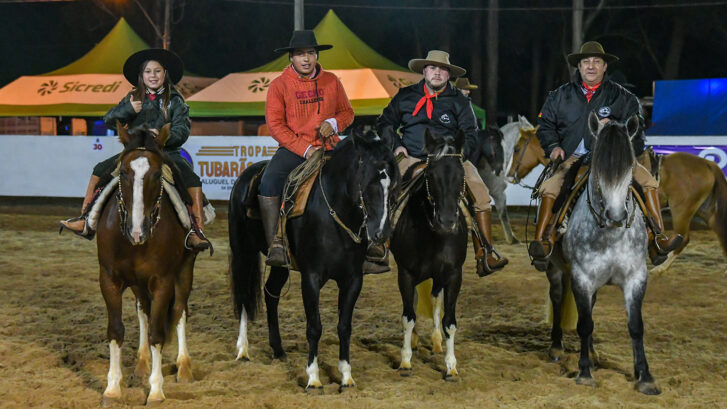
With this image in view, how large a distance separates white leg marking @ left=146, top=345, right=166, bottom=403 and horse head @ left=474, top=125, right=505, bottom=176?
9.08 m

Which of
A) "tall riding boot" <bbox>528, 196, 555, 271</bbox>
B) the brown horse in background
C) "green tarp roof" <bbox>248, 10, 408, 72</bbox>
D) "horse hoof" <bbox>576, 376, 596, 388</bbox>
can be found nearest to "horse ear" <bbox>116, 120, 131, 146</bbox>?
"tall riding boot" <bbox>528, 196, 555, 271</bbox>

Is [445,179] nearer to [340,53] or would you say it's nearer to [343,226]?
[343,226]

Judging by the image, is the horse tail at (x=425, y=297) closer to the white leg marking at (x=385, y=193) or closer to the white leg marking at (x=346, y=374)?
the white leg marking at (x=346, y=374)

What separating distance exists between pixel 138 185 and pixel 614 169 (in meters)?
3.18

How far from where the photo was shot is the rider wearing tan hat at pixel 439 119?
6469mm

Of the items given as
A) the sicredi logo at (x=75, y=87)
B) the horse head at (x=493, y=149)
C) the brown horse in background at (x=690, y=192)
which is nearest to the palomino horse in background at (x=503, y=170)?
the horse head at (x=493, y=149)

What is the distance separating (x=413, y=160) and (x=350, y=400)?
2303 mm

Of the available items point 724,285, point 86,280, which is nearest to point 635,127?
point 724,285

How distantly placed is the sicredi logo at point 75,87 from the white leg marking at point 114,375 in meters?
20.6

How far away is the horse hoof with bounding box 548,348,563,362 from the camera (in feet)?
21.2

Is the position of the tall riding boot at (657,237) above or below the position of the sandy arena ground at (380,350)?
above

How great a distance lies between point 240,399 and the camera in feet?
17.4

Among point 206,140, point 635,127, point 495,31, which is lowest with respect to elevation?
point 206,140

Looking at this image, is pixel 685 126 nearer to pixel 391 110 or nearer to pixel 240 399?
pixel 391 110
